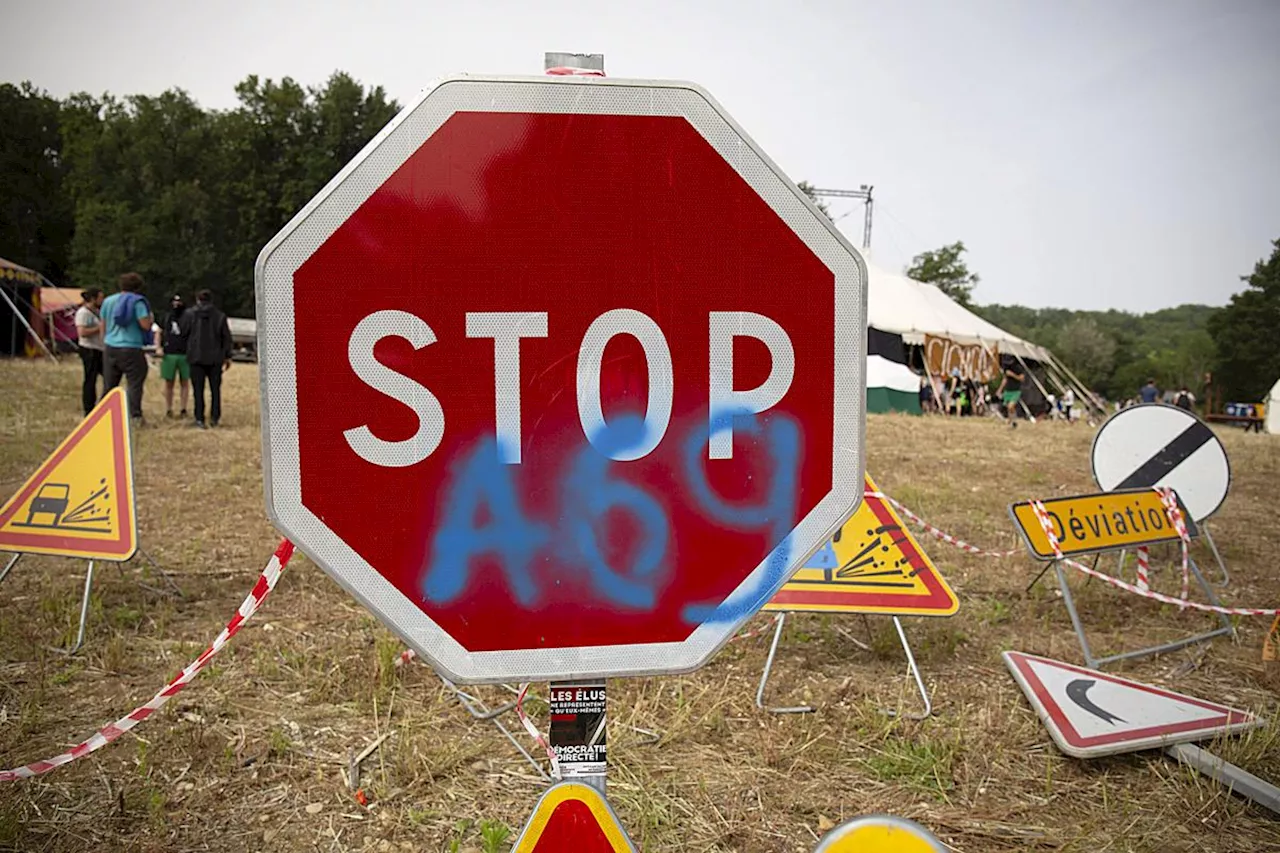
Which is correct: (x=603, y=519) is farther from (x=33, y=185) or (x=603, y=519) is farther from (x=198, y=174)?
(x=198, y=174)

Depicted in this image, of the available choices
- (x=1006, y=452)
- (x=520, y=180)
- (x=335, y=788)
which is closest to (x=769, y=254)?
(x=520, y=180)

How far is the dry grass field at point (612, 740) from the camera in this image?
264 centimetres

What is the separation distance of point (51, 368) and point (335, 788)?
22.6 m

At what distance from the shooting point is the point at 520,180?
3.83 ft

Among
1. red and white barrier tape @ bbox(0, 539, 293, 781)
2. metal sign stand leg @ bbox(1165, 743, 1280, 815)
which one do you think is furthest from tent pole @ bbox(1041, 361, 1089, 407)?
red and white barrier tape @ bbox(0, 539, 293, 781)

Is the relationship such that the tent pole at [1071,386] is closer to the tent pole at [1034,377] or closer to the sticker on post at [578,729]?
the tent pole at [1034,377]

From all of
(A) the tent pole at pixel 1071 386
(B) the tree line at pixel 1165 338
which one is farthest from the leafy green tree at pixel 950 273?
Result: (A) the tent pole at pixel 1071 386

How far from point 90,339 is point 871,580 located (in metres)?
10.4

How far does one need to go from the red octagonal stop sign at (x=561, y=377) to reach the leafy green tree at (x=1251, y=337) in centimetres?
2941

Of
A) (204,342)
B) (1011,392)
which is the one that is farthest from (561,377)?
(1011,392)

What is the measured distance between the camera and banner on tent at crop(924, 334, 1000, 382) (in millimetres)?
26344

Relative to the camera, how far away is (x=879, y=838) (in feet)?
3.49

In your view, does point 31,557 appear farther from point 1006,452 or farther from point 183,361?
point 1006,452

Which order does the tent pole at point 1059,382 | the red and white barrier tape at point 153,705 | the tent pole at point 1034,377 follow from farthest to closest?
the tent pole at point 1059,382, the tent pole at point 1034,377, the red and white barrier tape at point 153,705
